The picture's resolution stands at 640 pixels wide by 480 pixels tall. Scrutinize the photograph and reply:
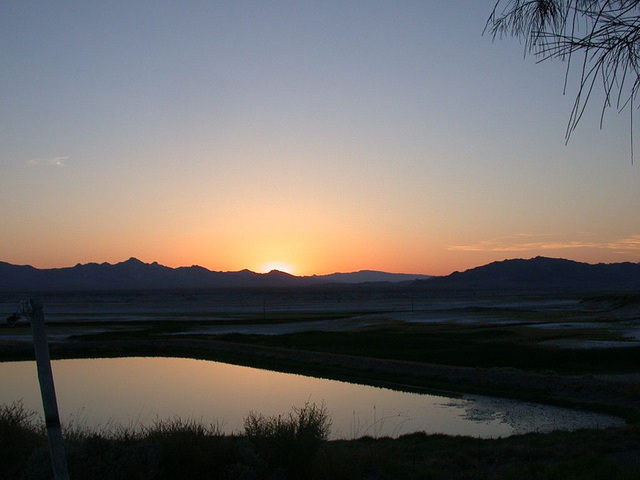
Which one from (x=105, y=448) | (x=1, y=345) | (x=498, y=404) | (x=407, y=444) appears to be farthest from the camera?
(x=1, y=345)

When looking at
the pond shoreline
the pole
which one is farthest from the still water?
the pole

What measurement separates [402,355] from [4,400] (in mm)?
16680

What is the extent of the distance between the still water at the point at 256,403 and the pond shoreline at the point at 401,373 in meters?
0.85

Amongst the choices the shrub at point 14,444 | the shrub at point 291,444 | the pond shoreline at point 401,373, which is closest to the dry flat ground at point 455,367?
the pond shoreline at point 401,373

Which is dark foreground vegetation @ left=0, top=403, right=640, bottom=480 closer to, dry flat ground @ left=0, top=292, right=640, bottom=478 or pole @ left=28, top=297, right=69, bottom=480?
dry flat ground @ left=0, top=292, right=640, bottom=478

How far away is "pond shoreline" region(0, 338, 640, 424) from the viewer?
63.0 ft

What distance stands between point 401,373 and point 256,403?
7256 mm

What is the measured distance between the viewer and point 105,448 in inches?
309

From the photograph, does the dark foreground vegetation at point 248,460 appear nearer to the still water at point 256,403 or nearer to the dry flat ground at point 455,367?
the dry flat ground at point 455,367

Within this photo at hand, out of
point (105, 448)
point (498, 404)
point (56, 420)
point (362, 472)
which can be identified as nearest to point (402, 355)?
point (498, 404)

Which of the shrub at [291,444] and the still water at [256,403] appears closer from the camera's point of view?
the shrub at [291,444]

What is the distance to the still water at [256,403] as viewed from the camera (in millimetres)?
16641

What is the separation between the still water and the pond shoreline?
85 cm

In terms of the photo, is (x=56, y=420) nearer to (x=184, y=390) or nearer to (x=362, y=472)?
(x=362, y=472)
